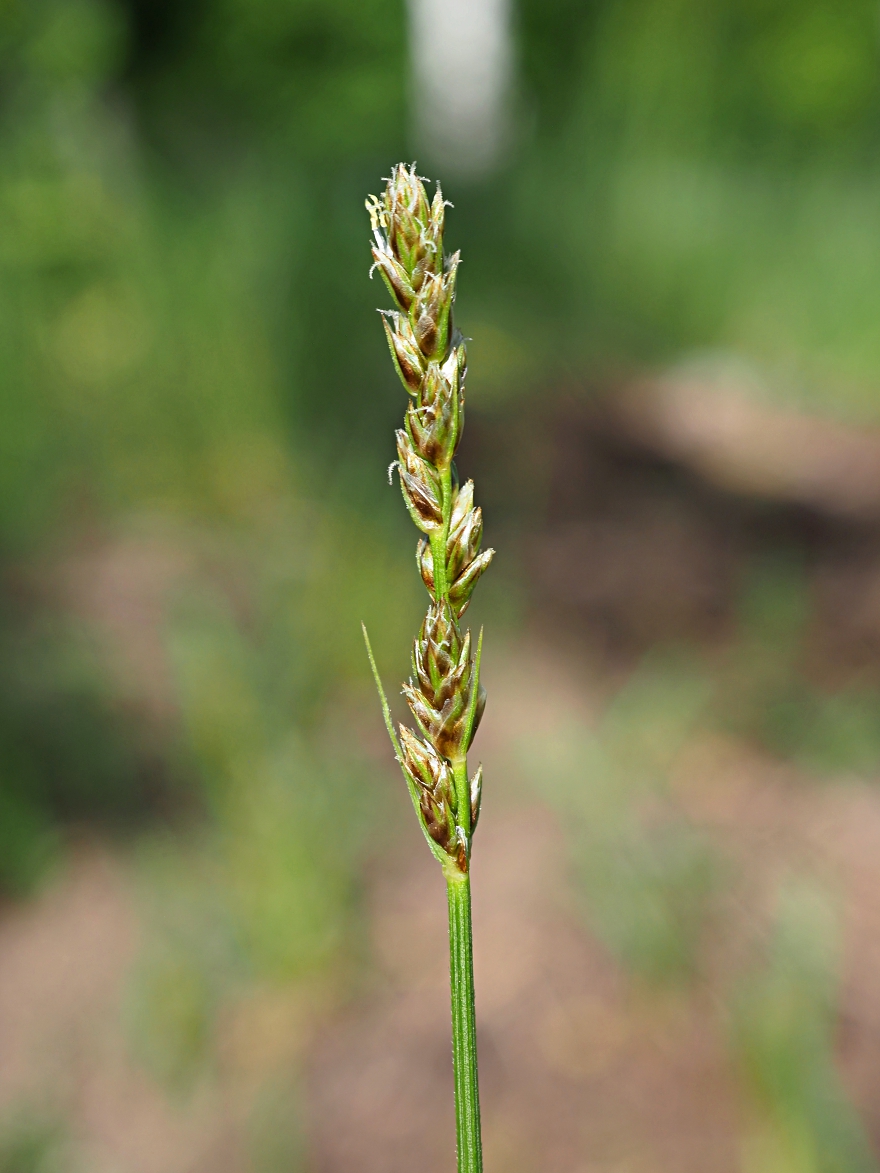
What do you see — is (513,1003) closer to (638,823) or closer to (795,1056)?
(638,823)

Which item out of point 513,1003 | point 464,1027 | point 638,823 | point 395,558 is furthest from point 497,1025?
point 464,1027

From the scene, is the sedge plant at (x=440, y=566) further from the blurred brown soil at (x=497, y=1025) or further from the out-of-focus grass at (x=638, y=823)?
the out-of-focus grass at (x=638, y=823)

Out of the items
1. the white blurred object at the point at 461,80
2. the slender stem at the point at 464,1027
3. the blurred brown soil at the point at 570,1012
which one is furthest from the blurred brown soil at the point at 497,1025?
the white blurred object at the point at 461,80

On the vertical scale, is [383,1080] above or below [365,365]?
below

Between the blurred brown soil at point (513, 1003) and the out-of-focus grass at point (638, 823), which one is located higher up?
the out-of-focus grass at point (638, 823)

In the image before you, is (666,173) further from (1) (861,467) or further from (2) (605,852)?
(2) (605,852)

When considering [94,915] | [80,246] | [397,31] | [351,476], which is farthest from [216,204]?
[397,31]
